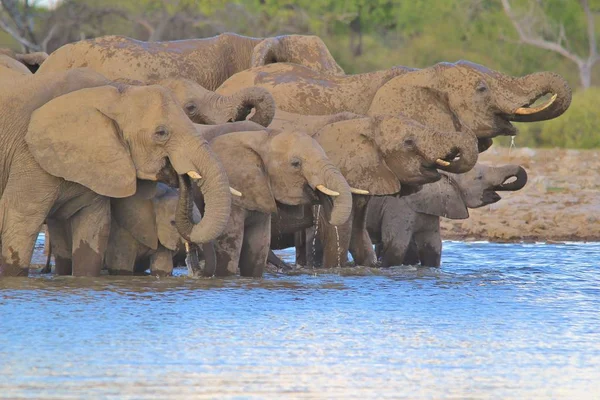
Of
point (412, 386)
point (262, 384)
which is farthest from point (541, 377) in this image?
point (262, 384)

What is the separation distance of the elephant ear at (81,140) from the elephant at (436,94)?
2.97m

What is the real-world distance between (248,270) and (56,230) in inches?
51.8

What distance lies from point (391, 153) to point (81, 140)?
245cm

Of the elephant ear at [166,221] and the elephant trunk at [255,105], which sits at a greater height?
the elephant trunk at [255,105]

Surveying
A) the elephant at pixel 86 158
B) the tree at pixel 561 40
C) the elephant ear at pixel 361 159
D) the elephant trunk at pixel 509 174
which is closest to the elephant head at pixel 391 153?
the elephant ear at pixel 361 159

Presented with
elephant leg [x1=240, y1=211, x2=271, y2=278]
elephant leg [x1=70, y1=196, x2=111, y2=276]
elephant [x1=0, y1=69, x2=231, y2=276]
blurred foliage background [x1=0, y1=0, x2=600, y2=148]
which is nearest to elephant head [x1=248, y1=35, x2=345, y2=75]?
elephant leg [x1=240, y1=211, x2=271, y2=278]

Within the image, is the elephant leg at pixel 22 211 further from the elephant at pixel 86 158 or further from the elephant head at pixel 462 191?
the elephant head at pixel 462 191

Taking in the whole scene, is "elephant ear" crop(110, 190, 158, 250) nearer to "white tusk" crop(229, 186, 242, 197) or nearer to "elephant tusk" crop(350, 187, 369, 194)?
"white tusk" crop(229, 186, 242, 197)

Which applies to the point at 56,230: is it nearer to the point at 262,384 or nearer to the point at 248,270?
the point at 248,270

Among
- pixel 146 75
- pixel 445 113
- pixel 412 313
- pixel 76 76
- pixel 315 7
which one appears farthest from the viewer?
pixel 315 7

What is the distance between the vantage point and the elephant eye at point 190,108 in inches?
469

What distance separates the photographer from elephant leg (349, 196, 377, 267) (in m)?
12.1

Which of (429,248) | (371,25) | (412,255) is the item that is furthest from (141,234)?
(371,25)

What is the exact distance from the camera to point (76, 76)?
10648 millimetres
